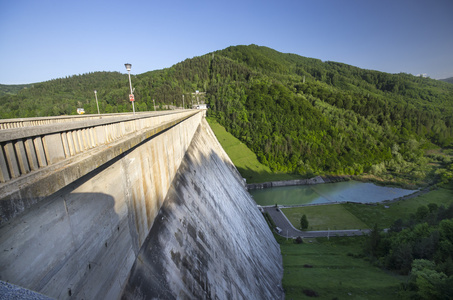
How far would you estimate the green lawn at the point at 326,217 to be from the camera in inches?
1393

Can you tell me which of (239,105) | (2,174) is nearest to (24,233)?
(2,174)

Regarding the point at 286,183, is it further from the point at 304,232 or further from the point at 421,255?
the point at 421,255

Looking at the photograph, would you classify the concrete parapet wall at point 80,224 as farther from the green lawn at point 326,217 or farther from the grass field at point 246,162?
the grass field at point 246,162

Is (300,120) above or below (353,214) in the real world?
above

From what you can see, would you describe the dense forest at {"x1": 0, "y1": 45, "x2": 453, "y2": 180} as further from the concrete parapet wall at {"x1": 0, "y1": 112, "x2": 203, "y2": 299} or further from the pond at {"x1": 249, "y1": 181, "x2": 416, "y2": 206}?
the concrete parapet wall at {"x1": 0, "y1": 112, "x2": 203, "y2": 299}

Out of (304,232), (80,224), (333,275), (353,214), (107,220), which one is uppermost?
A: (80,224)

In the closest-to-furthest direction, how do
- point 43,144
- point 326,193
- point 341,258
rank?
point 43,144 < point 341,258 < point 326,193

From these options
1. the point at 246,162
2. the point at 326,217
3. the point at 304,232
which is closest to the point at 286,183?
the point at 246,162

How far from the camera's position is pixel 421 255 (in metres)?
21.5

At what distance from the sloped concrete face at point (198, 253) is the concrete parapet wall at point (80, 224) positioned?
90cm

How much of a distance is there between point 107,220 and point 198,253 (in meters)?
5.79

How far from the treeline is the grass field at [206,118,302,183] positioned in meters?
30.2

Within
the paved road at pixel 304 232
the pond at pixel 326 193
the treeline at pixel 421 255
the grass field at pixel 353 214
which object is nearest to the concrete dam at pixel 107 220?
the treeline at pixel 421 255

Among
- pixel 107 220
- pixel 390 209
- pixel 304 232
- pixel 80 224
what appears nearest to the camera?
pixel 80 224
